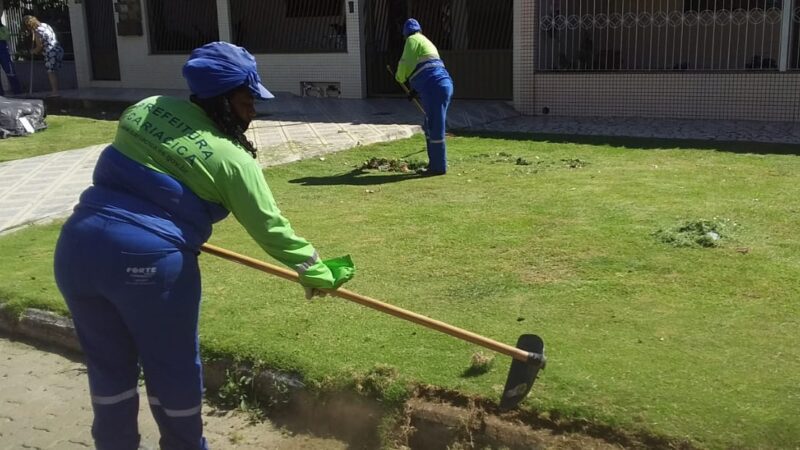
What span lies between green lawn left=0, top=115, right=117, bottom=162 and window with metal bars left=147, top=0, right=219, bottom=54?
420 centimetres

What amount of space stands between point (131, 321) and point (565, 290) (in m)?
2.98

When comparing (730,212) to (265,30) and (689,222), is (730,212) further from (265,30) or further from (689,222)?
(265,30)

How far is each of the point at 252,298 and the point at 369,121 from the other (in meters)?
8.15

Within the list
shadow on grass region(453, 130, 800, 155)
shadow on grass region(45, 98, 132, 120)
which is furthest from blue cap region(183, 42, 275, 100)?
shadow on grass region(45, 98, 132, 120)

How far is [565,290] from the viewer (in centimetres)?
510

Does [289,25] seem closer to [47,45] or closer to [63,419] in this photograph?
[47,45]

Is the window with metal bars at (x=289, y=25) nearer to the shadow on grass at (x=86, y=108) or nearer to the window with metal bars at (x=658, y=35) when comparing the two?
the shadow on grass at (x=86, y=108)

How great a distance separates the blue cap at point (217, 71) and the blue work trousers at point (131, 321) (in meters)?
0.57

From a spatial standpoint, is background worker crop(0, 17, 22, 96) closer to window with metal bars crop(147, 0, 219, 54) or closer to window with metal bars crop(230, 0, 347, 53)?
window with metal bars crop(147, 0, 219, 54)

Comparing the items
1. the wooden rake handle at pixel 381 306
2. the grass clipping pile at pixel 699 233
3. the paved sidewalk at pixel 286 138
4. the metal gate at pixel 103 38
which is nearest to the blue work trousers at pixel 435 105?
the paved sidewalk at pixel 286 138

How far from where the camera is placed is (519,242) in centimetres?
620

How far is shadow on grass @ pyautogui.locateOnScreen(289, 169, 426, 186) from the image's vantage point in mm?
8805

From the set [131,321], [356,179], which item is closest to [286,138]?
[356,179]

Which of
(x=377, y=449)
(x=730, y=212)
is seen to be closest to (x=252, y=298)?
(x=377, y=449)
